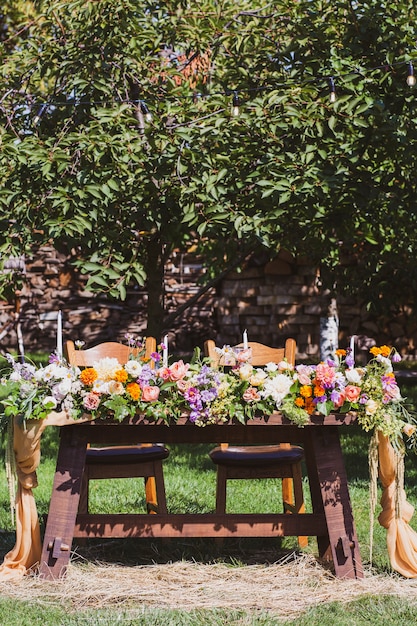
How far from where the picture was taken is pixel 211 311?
1197 cm

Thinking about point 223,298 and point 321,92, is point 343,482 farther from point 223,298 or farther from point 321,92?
point 223,298

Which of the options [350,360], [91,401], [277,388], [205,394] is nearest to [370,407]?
[350,360]

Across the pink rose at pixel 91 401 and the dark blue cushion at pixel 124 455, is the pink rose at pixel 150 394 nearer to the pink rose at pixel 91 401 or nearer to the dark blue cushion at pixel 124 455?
the pink rose at pixel 91 401

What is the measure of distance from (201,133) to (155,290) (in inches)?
55.3

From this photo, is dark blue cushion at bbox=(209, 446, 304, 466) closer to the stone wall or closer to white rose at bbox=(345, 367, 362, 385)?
white rose at bbox=(345, 367, 362, 385)

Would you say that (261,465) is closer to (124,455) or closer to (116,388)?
(124,455)

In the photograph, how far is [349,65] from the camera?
5344 millimetres

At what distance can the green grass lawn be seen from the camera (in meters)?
3.21

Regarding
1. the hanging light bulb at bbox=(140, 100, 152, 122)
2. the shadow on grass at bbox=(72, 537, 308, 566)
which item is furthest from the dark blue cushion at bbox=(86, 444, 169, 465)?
the hanging light bulb at bbox=(140, 100, 152, 122)

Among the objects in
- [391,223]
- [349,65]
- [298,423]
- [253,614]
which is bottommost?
[253,614]

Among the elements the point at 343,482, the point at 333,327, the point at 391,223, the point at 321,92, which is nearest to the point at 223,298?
the point at 333,327

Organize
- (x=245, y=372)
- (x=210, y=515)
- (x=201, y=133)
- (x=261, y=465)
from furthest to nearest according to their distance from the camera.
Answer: (x=201, y=133) → (x=261, y=465) → (x=210, y=515) → (x=245, y=372)

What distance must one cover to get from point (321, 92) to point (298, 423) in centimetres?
297

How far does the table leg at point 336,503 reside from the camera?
3.61m
